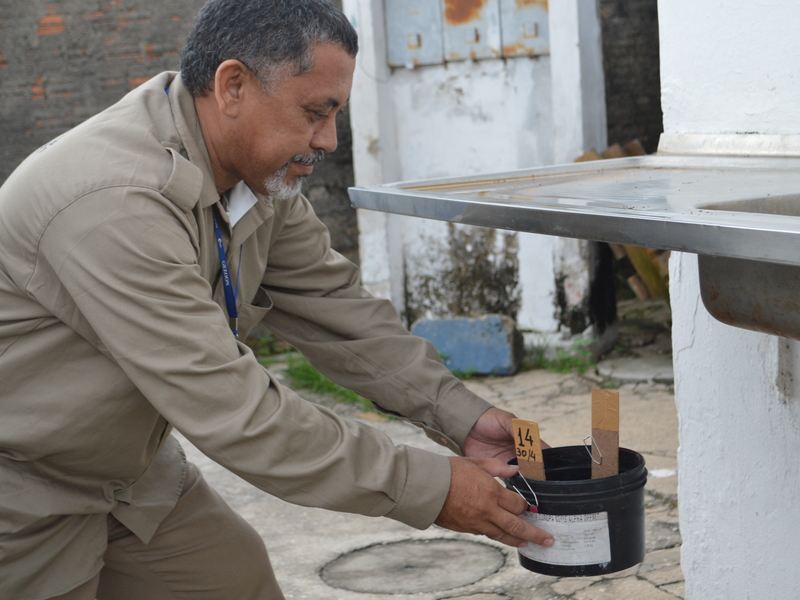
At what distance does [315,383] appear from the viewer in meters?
5.35

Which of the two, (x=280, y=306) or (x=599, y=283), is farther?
(x=599, y=283)

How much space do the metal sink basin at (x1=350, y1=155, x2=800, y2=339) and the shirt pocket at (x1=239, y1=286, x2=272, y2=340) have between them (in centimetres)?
41

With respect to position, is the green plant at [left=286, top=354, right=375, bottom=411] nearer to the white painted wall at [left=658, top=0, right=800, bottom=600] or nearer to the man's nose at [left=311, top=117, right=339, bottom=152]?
the white painted wall at [left=658, top=0, right=800, bottom=600]

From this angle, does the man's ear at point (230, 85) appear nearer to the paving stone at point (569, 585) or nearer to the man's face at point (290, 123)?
the man's face at point (290, 123)

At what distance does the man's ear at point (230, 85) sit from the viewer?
1746 millimetres

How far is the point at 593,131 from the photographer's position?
17.0ft

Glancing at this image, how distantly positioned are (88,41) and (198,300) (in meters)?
5.44

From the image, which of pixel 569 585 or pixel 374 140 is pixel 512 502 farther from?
pixel 374 140

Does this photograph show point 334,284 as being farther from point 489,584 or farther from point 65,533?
point 489,584

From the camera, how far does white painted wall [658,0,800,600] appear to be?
1943mm

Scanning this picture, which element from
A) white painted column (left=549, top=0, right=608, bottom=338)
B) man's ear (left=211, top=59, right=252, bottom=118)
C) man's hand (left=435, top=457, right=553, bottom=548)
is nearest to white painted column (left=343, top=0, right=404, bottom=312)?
white painted column (left=549, top=0, right=608, bottom=338)

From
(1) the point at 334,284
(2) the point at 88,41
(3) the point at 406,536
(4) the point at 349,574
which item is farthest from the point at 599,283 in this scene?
(2) the point at 88,41

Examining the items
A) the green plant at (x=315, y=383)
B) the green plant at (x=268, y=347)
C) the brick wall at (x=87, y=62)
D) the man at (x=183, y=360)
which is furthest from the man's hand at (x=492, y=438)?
the brick wall at (x=87, y=62)

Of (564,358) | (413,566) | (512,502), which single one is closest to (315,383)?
(564,358)
